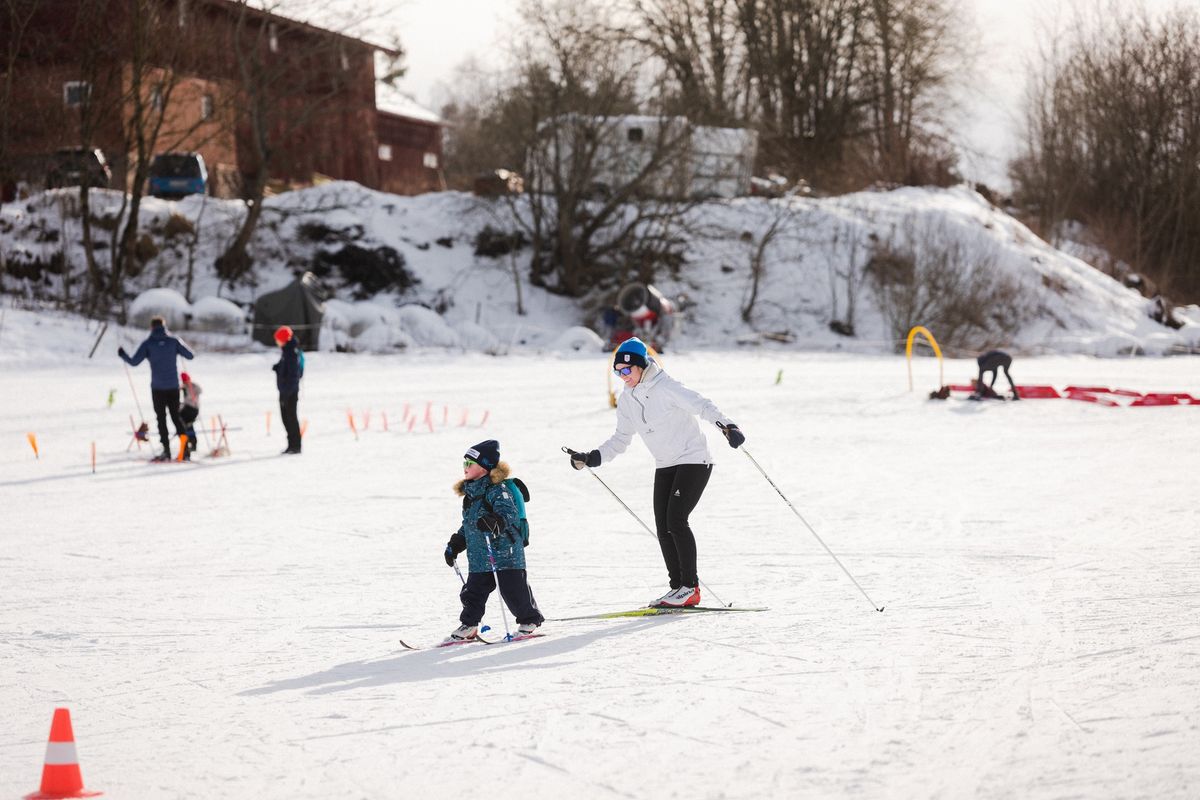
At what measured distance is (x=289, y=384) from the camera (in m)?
15.3

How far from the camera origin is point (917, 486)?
1282 cm

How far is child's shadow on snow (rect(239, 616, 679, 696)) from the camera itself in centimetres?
618

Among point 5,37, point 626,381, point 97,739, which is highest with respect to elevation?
point 5,37

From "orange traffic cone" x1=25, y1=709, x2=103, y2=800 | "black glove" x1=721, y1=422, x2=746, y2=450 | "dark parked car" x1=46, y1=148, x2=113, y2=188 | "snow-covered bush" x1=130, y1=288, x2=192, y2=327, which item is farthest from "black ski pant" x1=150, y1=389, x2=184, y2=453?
"dark parked car" x1=46, y1=148, x2=113, y2=188

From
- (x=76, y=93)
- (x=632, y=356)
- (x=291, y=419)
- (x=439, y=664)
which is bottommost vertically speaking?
(x=439, y=664)

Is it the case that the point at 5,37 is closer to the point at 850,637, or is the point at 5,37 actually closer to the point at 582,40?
the point at 582,40

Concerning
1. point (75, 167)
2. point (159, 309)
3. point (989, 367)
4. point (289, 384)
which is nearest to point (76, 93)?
point (75, 167)

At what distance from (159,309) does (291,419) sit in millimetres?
14777

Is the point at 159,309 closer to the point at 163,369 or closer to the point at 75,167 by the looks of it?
the point at 75,167

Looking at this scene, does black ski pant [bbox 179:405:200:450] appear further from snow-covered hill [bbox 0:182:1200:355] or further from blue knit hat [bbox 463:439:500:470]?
snow-covered hill [bbox 0:182:1200:355]

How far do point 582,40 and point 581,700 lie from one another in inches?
1187

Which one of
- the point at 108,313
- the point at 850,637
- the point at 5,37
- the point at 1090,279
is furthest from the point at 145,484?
the point at 1090,279

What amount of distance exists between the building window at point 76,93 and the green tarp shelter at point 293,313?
6851 mm

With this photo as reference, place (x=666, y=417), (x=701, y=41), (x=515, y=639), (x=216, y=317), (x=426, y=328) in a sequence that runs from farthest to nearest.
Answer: (x=701, y=41), (x=426, y=328), (x=216, y=317), (x=666, y=417), (x=515, y=639)
